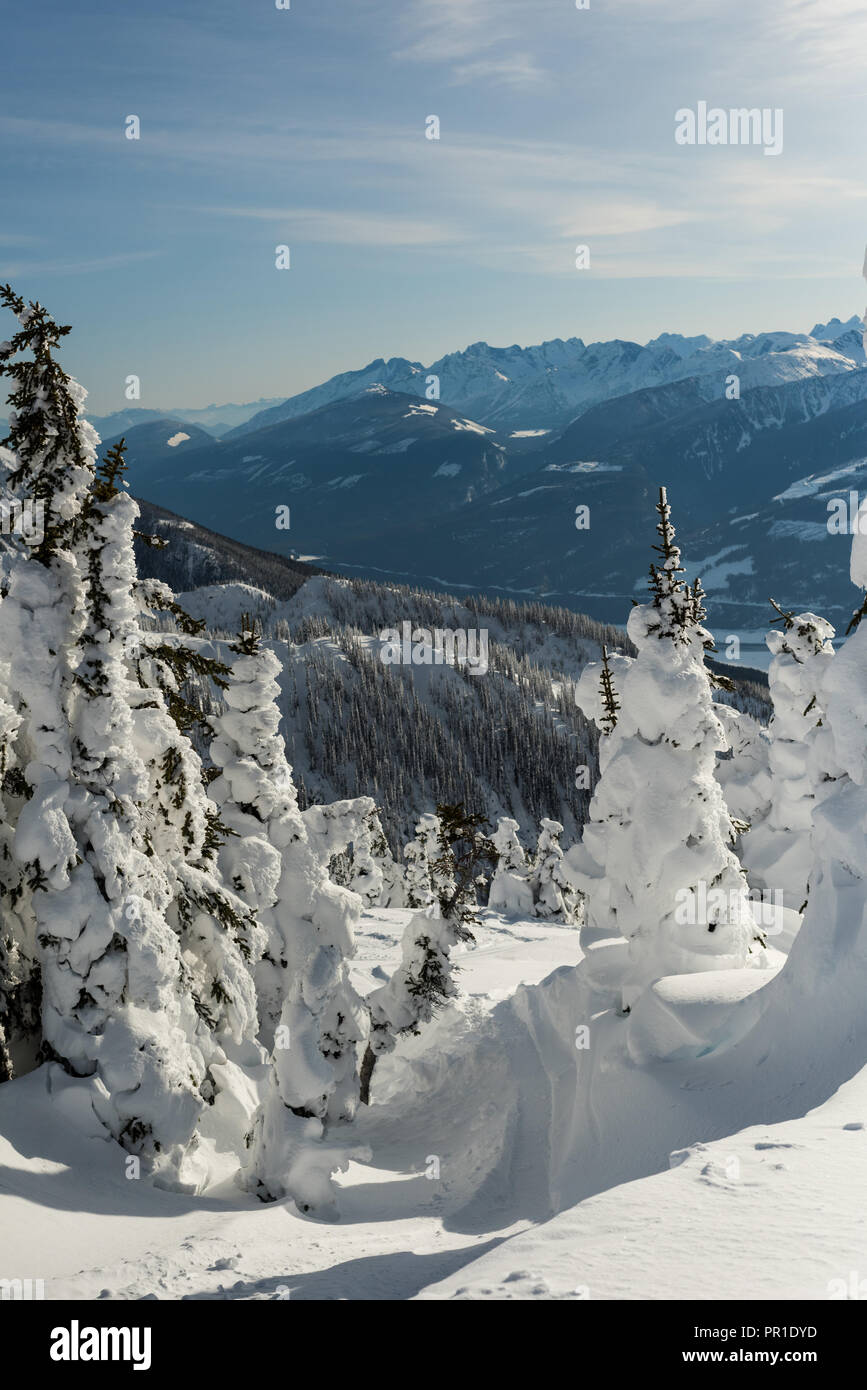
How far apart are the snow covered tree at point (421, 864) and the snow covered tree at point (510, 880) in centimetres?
358

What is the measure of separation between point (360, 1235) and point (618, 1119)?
433cm

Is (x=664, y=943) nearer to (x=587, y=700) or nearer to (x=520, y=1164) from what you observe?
(x=520, y=1164)

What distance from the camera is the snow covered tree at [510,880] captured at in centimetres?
5022

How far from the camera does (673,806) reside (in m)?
17.4

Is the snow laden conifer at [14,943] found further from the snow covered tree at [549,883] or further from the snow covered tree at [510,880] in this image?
the snow covered tree at [549,883]

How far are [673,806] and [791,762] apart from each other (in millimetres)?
14934

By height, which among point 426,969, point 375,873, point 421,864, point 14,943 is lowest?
point 375,873

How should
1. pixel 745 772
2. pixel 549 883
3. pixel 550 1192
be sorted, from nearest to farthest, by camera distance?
pixel 550 1192, pixel 745 772, pixel 549 883

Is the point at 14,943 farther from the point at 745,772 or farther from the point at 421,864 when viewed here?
the point at 421,864

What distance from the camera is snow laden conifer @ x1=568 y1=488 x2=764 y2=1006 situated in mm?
17391

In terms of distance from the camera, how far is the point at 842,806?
12805mm

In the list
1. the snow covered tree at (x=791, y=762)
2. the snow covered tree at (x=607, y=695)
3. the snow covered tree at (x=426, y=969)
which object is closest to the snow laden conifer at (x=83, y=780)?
the snow covered tree at (x=426, y=969)

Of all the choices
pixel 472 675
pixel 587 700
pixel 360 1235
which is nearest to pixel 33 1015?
pixel 360 1235

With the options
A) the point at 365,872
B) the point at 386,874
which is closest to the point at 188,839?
the point at 365,872
